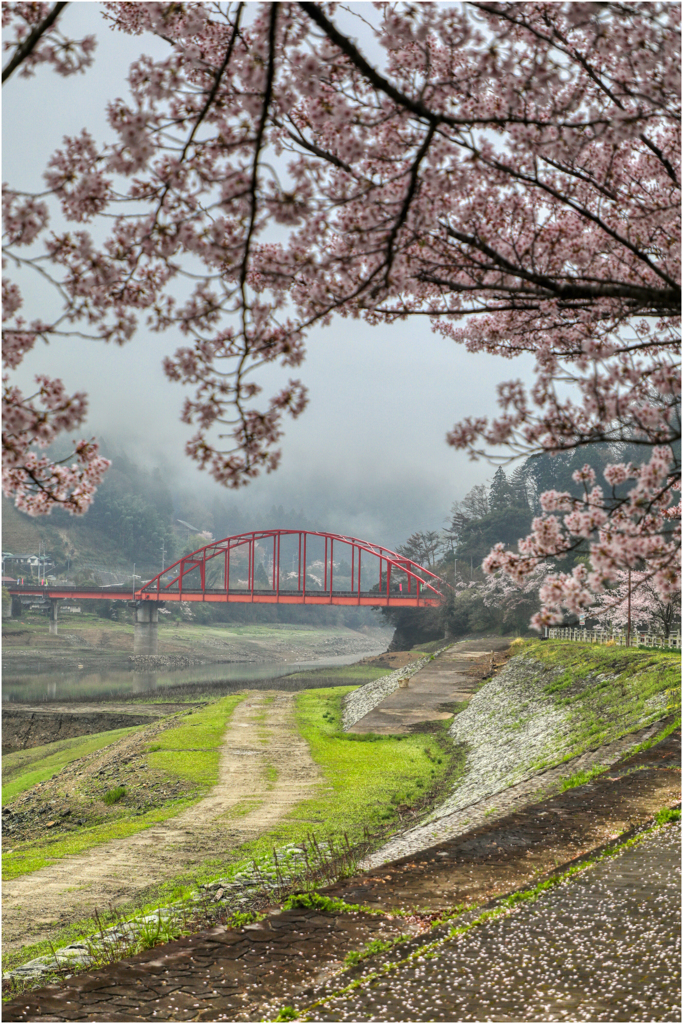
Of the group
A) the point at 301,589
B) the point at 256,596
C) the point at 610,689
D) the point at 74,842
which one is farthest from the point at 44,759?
the point at 301,589

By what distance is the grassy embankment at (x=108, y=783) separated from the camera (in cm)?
1077

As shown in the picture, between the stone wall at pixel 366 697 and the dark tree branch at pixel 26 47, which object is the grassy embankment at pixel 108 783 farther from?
the dark tree branch at pixel 26 47

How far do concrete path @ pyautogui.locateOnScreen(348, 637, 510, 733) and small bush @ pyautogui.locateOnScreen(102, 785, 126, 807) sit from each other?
7769 mm

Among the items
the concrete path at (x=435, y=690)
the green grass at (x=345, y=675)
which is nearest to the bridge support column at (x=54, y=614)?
the green grass at (x=345, y=675)

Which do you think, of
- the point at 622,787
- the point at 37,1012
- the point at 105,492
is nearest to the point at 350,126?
the point at 37,1012

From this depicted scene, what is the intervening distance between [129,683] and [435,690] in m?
22.5

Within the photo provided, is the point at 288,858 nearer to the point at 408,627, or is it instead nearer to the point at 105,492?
the point at 408,627

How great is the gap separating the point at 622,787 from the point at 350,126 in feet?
24.3

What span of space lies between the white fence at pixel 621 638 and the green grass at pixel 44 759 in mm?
13784

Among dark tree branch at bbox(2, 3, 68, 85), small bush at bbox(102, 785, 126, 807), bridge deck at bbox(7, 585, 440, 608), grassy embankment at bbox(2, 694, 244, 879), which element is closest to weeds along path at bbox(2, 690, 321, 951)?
grassy embankment at bbox(2, 694, 244, 879)

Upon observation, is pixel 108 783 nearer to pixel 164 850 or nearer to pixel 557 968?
pixel 164 850

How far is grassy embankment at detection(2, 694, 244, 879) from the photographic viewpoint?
35.3 feet

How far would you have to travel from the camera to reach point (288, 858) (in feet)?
26.5

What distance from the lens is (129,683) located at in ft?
134
